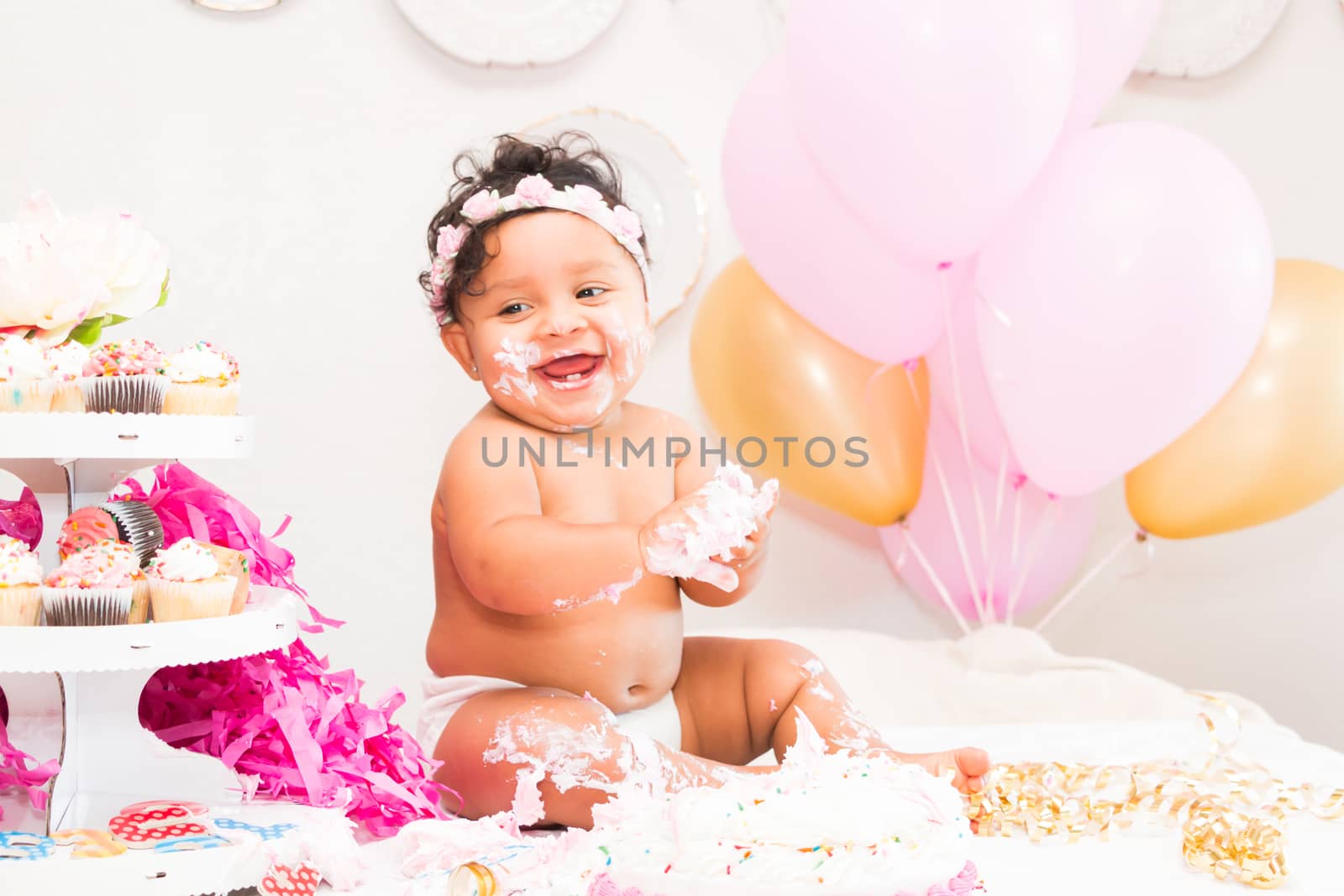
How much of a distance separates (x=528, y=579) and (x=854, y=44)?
2.49ft

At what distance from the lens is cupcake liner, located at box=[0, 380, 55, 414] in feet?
2.82

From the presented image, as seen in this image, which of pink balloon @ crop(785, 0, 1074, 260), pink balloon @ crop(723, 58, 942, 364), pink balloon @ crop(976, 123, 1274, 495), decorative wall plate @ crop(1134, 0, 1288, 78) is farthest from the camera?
decorative wall plate @ crop(1134, 0, 1288, 78)

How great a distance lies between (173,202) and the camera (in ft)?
6.24

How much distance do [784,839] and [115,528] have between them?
53 centimetres

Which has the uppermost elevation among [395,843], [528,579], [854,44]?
[854,44]

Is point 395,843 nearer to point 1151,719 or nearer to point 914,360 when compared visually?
point 1151,719

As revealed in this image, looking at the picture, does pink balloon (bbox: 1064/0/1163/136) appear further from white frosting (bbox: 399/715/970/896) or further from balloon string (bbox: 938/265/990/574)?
white frosting (bbox: 399/715/970/896)

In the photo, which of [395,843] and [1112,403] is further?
[1112,403]

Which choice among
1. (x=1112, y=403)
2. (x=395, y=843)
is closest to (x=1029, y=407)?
(x=1112, y=403)

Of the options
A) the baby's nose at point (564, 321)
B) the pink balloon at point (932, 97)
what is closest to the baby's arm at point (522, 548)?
the baby's nose at point (564, 321)

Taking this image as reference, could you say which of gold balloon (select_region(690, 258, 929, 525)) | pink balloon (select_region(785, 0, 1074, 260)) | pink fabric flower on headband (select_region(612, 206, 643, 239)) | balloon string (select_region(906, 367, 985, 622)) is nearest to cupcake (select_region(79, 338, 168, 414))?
pink fabric flower on headband (select_region(612, 206, 643, 239))

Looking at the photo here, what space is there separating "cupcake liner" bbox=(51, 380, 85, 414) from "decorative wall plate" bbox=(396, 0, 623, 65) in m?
1.22

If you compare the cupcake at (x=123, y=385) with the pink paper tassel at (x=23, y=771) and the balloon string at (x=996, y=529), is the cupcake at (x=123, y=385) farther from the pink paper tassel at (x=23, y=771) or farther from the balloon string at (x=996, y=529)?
the balloon string at (x=996, y=529)

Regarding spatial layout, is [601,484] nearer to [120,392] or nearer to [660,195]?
[120,392]
